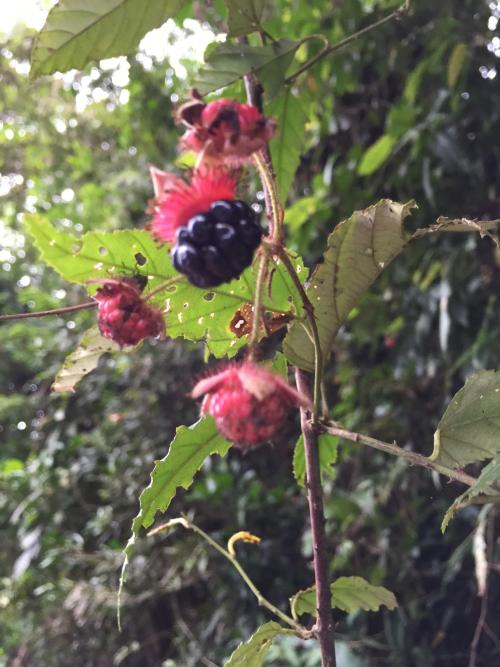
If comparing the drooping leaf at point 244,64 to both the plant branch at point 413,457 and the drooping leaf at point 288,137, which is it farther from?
the plant branch at point 413,457

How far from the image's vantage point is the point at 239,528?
1.71 m

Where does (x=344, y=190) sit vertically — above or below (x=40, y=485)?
above

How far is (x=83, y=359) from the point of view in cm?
44

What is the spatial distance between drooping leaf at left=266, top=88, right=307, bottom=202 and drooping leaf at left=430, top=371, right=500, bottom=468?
0.90 ft

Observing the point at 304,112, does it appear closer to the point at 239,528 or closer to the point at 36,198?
the point at 239,528

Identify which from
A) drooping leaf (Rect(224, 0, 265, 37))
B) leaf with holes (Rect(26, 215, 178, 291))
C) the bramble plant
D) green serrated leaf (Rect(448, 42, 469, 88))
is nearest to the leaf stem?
the bramble plant

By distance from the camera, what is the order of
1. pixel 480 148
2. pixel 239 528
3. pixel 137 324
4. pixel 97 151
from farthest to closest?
pixel 97 151
pixel 239 528
pixel 480 148
pixel 137 324

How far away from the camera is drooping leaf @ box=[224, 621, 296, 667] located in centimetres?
45

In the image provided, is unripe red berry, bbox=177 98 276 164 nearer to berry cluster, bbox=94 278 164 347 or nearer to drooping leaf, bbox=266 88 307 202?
berry cluster, bbox=94 278 164 347

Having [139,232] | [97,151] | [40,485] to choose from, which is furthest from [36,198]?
[139,232]

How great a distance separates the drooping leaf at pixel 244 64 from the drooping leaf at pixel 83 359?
0.20 meters

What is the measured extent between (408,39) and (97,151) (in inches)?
65.3

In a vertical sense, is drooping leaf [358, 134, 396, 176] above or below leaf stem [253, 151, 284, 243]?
below

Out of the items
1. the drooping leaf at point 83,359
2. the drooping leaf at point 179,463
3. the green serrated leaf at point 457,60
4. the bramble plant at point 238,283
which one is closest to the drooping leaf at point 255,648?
the bramble plant at point 238,283
